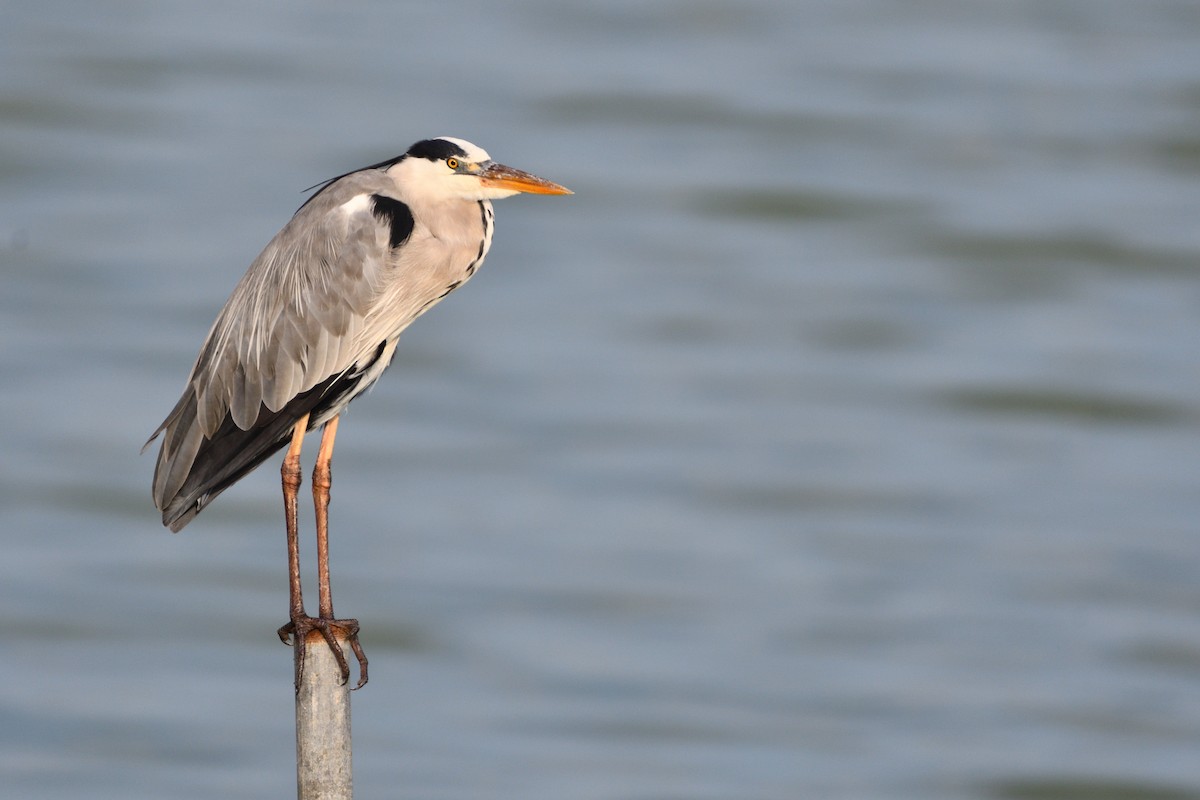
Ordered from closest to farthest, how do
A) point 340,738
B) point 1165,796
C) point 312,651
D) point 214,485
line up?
point 340,738 < point 312,651 < point 214,485 < point 1165,796

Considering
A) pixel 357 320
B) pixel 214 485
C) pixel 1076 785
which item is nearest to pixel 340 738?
pixel 214 485

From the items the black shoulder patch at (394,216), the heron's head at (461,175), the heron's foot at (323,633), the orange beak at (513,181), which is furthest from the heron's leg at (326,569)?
the orange beak at (513,181)

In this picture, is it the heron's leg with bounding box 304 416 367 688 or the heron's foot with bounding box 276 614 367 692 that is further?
the heron's leg with bounding box 304 416 367 688

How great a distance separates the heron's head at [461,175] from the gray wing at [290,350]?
138 millimetres

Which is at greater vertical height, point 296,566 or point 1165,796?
point 1165,796

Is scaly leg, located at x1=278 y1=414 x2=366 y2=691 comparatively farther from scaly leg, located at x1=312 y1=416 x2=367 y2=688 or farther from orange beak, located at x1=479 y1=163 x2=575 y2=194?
orange beak, located at x1=479 y1=163 x2=575 y2=194

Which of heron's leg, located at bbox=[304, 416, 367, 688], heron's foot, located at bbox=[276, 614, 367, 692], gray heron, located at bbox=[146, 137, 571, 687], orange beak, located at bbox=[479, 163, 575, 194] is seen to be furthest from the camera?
gray heron, located at bbox=[146, 137, 571, 687]

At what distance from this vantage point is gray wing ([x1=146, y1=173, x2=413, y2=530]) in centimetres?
611

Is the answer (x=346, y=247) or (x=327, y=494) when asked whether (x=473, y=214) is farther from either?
(x=327, y=494)

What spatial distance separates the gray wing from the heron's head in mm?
138

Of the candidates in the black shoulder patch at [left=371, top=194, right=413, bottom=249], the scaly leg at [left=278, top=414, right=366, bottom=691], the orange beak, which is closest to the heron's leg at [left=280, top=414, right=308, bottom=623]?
the scaly leg at [left=278, top=414, right=366, bottom=691]

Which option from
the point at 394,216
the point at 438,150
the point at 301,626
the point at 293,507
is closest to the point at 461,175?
the point at 438,150

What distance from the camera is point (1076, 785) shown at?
1592cm

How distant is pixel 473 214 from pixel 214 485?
1137 mm
